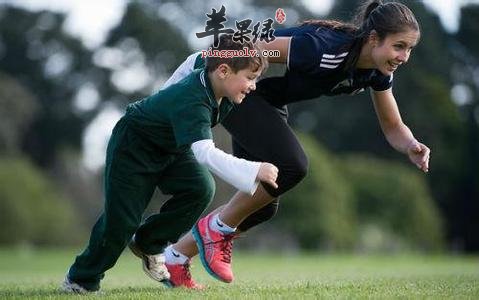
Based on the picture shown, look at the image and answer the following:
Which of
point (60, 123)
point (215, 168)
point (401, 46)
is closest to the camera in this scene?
point (215, 168)

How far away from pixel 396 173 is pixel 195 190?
98.0ft

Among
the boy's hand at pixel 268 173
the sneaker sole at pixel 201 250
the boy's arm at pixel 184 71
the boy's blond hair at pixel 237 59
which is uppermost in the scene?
the boy's blond hair at pixel 237 59

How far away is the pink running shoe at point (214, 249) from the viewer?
5.38 m

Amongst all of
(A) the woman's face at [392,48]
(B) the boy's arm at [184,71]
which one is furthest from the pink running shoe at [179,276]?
(A) the woman's face at [392,48]

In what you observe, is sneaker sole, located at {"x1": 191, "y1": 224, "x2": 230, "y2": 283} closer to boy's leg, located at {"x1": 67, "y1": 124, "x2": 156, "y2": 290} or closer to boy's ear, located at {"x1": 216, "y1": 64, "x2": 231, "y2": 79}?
boy's leg, located at {"x1": 67, "y1": 124, "x2": 156, "y2": 290}

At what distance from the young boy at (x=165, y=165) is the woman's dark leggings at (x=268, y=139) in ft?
0.96

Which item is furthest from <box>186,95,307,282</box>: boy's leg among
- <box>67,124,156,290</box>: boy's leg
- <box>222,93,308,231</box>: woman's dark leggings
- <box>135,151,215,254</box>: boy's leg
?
<box>67,124,156,290</box>: boy's leg

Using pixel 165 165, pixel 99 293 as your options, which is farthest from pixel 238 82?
pixel 99 293

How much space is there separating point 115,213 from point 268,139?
1060 millimetres

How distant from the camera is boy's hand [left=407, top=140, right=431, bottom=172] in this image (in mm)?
5551

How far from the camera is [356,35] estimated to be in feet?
17.2

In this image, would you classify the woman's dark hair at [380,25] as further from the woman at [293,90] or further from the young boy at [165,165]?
the young boy at [165,165]

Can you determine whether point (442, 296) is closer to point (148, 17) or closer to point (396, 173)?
point (396, 173)

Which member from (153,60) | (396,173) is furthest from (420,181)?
(153,60)
